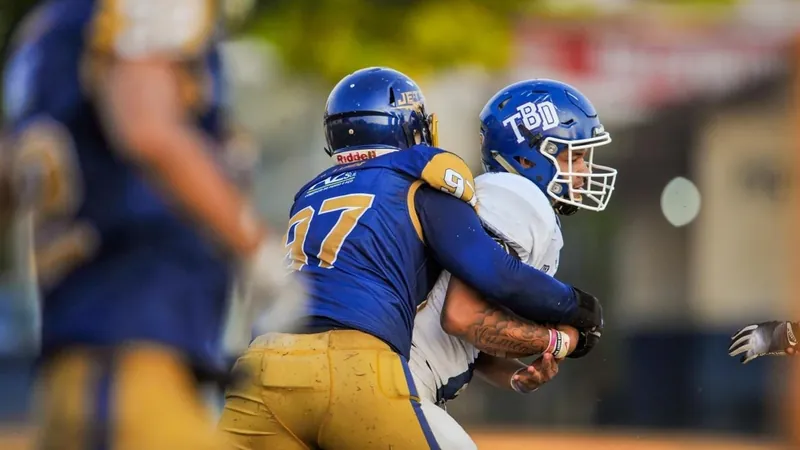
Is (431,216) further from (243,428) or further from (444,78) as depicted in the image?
(444,78)

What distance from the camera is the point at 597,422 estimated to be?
1418 cm

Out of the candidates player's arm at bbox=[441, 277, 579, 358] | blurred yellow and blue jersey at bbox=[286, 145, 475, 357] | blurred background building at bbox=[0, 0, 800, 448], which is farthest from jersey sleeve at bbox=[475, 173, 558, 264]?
blurred background building at bbox=[0, 0, 800, 448]

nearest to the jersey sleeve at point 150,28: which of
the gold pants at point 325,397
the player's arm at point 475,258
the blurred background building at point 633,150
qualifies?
the gold pants at point 325,397

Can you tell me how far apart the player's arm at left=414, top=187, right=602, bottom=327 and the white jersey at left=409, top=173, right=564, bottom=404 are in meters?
0.13

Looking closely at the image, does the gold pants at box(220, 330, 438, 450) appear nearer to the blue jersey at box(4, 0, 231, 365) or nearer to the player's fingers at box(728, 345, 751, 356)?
the blue jersey at box(4, 0, 231, 365)

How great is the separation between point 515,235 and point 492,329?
0.29 m

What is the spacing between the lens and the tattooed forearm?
414 cm

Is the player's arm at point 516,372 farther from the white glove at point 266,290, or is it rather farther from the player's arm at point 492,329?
the white glove at point 266,290

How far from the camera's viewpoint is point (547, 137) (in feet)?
15.2

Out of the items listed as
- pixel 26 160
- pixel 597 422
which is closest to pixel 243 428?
pixel 26 160

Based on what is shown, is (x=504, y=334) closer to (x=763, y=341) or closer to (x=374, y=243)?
(x=374, y=243)

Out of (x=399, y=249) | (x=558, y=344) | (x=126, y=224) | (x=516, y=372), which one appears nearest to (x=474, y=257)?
(x=399, y=249)

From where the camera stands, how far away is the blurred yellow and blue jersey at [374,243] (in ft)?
12.8

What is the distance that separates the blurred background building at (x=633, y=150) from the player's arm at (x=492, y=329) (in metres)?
7.91
